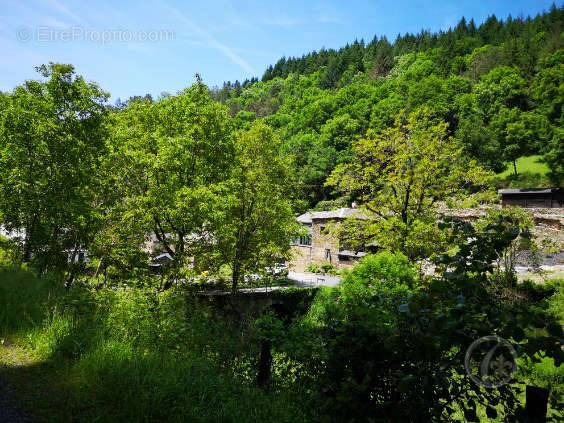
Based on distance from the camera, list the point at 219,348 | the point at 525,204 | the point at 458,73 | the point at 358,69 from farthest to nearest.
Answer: the point at 358,69
the point at 458,73
the point at 525,204
the point at 219,348

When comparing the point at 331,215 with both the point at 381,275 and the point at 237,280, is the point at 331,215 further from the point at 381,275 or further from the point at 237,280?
the point at 381,275

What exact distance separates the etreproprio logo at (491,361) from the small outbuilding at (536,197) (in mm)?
40201

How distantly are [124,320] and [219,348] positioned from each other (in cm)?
236

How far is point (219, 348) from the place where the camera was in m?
6.15

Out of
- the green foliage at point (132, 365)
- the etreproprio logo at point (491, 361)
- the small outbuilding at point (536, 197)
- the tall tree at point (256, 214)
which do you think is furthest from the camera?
the small outbuilding at point (536, 197)

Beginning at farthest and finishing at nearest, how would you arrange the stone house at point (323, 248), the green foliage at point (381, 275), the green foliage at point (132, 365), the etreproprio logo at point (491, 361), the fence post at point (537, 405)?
1. the stone house at point (323, 248)
2. the green foliage at point (381, 275)
3. the green foliage at point (132, 365)
4. the fence post at point (537, 405)
5. the etreproprio logo at point (491, 361)

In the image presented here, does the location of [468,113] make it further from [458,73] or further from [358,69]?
[358,69]

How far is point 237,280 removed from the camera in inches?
776

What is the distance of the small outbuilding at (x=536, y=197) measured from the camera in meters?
36.5

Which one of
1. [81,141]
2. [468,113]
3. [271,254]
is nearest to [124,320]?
[81,141]

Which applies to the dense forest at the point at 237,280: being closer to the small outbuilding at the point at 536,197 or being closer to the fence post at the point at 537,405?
the fence post at the point at 537,405

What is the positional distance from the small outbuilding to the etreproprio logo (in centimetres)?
4020

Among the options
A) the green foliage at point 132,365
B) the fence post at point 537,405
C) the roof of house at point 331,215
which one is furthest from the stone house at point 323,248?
the fence post at point 537,405

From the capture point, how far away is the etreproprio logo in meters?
2.38
